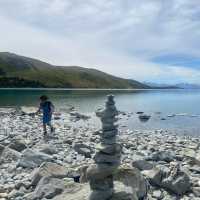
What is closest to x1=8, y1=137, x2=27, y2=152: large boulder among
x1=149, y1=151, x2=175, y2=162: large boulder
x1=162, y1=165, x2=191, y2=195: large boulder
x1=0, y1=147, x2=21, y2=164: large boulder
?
x1=0, y1=147, x2=21, y2=164: large boulder

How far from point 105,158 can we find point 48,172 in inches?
167

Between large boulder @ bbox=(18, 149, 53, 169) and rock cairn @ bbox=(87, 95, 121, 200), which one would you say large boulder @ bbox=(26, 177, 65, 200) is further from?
large boulder @ bbox=(18, 149, 53, 169)

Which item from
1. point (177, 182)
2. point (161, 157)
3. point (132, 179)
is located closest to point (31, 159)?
point (132, 179)

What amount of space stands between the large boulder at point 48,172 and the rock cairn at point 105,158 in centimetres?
352

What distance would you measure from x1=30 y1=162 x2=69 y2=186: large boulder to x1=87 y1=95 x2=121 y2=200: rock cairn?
3519 millimetres

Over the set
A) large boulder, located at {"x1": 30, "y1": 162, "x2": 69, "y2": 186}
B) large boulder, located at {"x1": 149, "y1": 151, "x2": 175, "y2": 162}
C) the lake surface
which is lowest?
the lake surface

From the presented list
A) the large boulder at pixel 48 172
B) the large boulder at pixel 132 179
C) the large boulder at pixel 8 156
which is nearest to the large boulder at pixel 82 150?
the large boulder at pixel 8 156

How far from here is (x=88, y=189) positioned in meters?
12.6

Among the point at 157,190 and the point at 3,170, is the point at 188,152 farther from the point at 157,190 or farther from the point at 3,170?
the point at 3,170

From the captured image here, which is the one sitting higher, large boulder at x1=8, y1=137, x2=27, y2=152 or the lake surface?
large boulder at x1=8, y1=137, x2=27, y2=152

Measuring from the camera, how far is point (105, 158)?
12.1 m

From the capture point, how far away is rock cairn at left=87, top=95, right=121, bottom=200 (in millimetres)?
11945

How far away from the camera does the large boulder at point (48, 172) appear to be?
15.4 m

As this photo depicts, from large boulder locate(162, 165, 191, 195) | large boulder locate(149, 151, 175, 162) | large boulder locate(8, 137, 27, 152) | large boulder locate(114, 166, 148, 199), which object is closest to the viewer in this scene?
large boulder locate(114, 166, 148, 199)
